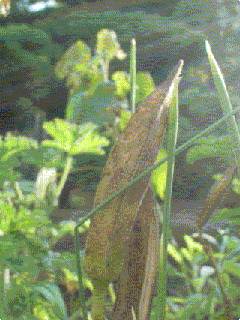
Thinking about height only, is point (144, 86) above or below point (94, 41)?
above

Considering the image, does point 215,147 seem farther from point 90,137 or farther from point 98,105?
point 98,105

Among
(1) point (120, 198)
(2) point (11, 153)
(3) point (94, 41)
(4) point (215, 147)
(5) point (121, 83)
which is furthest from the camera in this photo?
(3) point (94, 41)

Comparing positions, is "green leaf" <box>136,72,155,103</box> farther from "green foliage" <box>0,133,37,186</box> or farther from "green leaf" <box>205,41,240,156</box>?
"green leaf" <box>205,41,240,156</box>


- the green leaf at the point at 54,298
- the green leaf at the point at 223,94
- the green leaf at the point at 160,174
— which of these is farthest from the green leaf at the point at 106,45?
the green leaf at the point at 223,94

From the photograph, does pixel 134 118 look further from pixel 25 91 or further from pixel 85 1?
pixel 85 1

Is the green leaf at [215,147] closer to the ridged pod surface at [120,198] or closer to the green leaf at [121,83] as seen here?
the ridged pod surface at [120,198]

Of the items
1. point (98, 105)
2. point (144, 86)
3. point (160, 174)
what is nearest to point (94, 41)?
point (98, 105)

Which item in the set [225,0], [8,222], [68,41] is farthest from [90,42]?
[8,222]

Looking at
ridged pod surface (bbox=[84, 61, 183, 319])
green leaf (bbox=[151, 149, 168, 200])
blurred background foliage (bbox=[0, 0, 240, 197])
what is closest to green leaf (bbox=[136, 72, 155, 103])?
green leaf (bbox=[151, 149, 168, 200])
